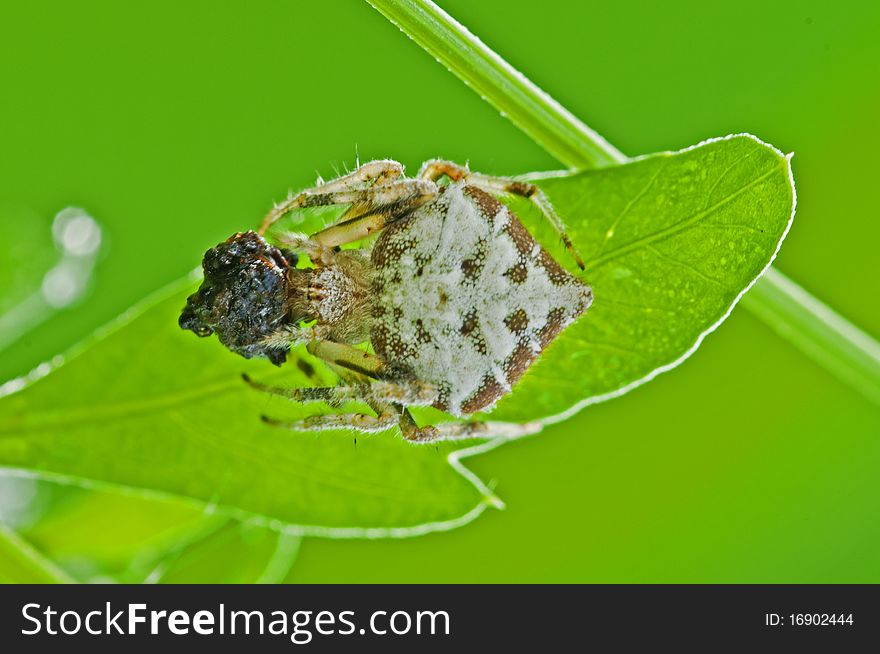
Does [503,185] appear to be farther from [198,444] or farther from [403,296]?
[198,444]

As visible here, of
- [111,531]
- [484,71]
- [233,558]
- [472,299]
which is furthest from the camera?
[233,558]

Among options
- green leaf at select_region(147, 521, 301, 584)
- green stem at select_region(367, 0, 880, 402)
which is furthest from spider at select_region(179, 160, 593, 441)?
green leaf at select_region(147, 521, 301, 584)

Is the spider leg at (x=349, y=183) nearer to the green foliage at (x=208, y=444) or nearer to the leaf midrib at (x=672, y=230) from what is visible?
the green foliage at (x=208, y=444)

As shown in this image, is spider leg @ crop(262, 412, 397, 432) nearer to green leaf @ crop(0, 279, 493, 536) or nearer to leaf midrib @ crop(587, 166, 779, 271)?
green leaf @ crop(0, 279, 493, 536)

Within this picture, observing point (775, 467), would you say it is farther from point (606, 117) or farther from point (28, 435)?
point (28, 435)

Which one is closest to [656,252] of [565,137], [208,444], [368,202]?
[565,137]
